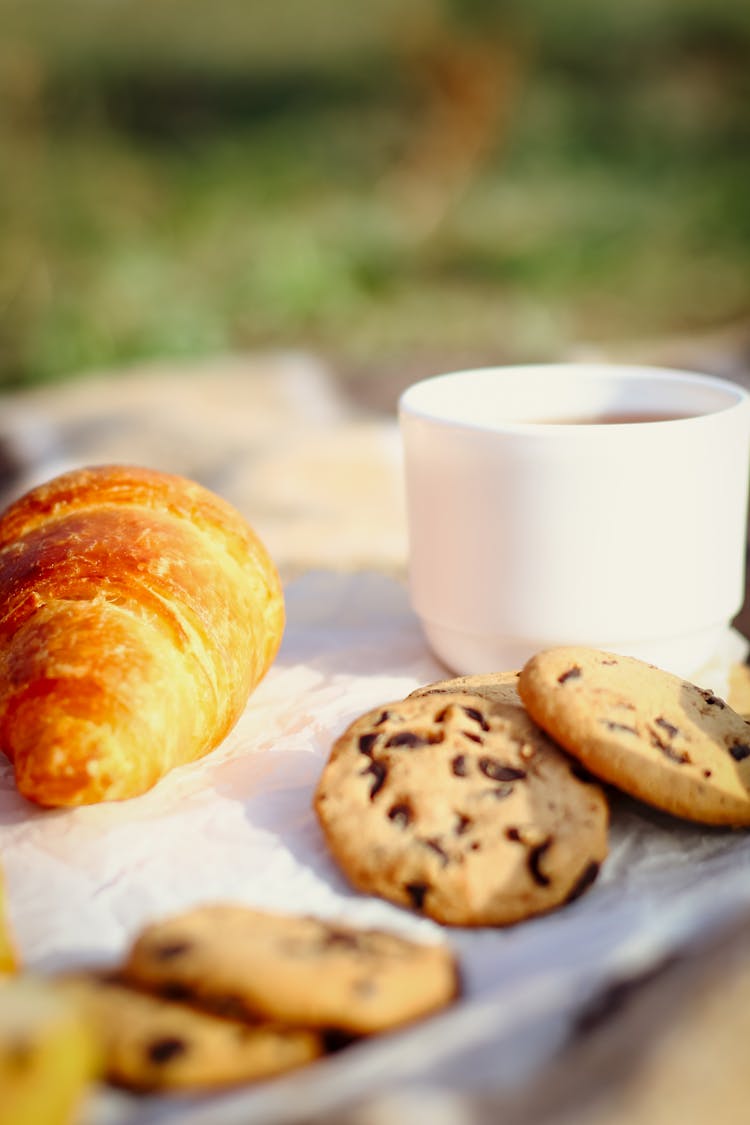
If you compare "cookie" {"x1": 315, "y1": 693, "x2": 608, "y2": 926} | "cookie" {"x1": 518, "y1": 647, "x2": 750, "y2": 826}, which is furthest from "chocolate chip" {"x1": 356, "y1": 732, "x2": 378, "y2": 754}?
"cookie" {"x1": 518, "y1": 647, "x2": 750, "y2": 826}

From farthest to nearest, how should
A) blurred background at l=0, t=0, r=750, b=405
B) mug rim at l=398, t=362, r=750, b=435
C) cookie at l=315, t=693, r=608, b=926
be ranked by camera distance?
blurred background at l=0, t=0, r=750, b=405 < mug rim at l=398, t=362, r=750, b=435 < cookie at l=315, t=693, r=608, b=926

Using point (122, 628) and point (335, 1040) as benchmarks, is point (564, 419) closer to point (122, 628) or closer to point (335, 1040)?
point (122, 628)

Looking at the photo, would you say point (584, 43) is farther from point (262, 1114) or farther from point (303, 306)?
point (262, 1114)

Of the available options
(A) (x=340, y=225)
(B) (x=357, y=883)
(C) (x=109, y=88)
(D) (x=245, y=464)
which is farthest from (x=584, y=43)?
(B) (x=357, y=883)

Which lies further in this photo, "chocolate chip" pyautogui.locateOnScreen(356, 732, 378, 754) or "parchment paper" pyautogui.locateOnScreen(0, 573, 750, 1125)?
"chocolate chip" pyautogui.locateOnScreen(356, 732, 378, 754)

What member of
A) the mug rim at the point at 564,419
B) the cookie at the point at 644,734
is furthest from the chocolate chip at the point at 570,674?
the mug rim at the point at 564,419

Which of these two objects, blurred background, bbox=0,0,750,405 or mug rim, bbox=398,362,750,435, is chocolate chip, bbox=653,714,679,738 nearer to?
mug rim, bbox=398,362,750,435

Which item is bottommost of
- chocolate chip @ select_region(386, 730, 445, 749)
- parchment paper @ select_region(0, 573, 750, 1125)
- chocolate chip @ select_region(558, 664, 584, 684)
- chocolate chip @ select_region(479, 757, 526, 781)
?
parchment paper @ select_region(0, 573, 750, 1125)
